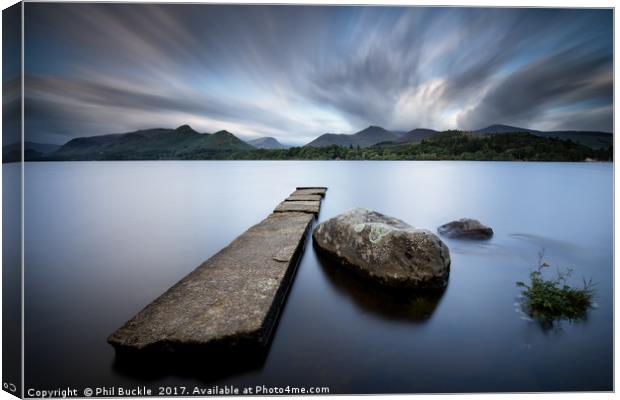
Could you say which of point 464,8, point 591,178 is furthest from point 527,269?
point 591,178

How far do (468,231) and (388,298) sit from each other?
3.64m

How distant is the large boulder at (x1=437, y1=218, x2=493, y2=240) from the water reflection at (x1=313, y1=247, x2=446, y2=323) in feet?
9.18

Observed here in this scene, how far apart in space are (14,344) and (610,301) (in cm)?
601

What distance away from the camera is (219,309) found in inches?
104

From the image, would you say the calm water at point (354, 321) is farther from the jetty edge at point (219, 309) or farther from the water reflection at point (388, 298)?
the jetty edge at point (219, 309)

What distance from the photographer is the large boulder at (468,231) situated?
6070mm

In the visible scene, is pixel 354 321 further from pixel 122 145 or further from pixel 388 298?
pixel 122 145

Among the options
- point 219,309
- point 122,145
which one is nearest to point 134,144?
point 122,145

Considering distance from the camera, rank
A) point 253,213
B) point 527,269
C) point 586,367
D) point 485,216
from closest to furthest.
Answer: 1. point 586,367
2. point 527,269
3. point 485,216
4. point 253,213

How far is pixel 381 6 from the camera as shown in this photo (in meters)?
2.92

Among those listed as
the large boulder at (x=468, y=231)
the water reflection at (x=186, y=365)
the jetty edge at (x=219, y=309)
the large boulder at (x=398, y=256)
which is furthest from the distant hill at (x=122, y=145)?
the large boulder at (x=468, y=231)

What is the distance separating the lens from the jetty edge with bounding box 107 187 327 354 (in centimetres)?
226

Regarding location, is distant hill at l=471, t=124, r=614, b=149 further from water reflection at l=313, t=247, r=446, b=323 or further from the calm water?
water reflection at l=313, t=247, r=446, b=323

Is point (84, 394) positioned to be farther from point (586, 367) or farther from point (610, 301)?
point (610, 301)
